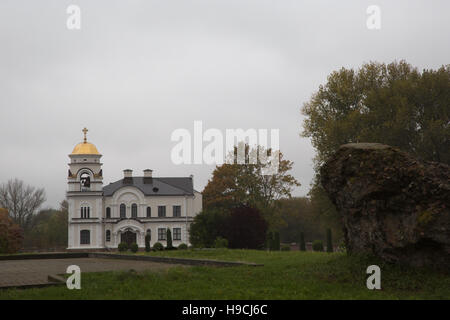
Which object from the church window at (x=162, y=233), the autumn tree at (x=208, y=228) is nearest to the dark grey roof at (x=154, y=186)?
the church window at (x=162, y=233)

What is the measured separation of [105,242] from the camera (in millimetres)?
55500

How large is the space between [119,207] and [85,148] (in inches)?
311

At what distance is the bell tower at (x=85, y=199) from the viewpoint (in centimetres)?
A: 5472

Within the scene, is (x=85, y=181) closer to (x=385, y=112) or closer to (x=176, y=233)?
(x=176, y=233)

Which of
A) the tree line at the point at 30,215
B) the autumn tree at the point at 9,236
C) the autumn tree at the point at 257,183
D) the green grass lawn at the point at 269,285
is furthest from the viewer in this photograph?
the tree line at the point at 30,215

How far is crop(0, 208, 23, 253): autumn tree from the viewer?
35000 mm

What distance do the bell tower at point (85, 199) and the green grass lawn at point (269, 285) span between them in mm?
43400

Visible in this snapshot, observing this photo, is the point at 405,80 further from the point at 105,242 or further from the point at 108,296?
the point at 105,242

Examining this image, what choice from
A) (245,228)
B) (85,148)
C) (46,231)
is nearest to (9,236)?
(245,228)

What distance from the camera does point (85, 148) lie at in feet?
182

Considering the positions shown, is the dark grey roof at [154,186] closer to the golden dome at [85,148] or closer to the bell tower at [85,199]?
the bell tower at [85,199]

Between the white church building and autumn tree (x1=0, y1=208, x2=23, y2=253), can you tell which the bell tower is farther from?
autumn tree (x1=0, y1=208, x2=23, y2=253)
